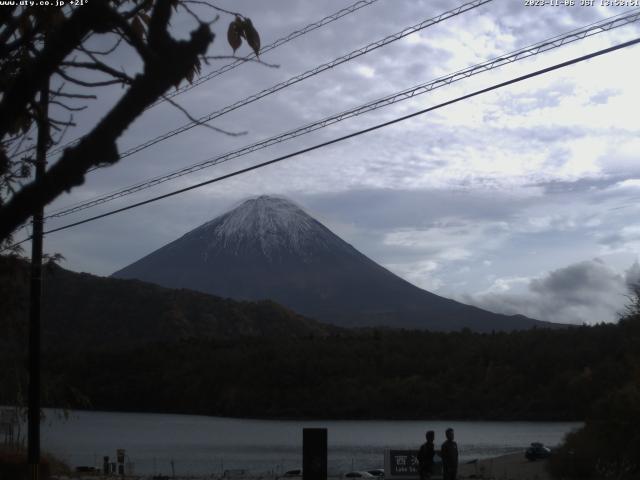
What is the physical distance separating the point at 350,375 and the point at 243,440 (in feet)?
92.8

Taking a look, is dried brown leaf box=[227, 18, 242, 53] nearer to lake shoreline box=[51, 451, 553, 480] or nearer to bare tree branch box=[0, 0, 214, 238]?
bare tree branch box=[0, 0, 214, 238]

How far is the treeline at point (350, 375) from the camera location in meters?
82.6

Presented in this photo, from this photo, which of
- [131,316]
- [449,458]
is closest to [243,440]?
[131,316]

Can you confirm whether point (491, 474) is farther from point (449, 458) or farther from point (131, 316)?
point (131, 316)

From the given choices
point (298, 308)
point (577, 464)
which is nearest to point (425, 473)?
point (577, 464)

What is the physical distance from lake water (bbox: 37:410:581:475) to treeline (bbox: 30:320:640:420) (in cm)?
338

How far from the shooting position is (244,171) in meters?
12.5

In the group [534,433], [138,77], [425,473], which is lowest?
[534,433]

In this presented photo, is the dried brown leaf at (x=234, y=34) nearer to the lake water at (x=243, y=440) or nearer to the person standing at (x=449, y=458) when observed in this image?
the person standing at (x=449, y=458)

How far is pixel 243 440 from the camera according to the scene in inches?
2576

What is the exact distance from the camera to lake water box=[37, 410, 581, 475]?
45.3m

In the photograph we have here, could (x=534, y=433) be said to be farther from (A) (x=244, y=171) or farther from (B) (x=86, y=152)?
(B) (x=86, y=152)

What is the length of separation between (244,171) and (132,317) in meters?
97.6

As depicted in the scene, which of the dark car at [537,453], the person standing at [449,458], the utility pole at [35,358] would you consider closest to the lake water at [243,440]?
the dark car at [537,453]
